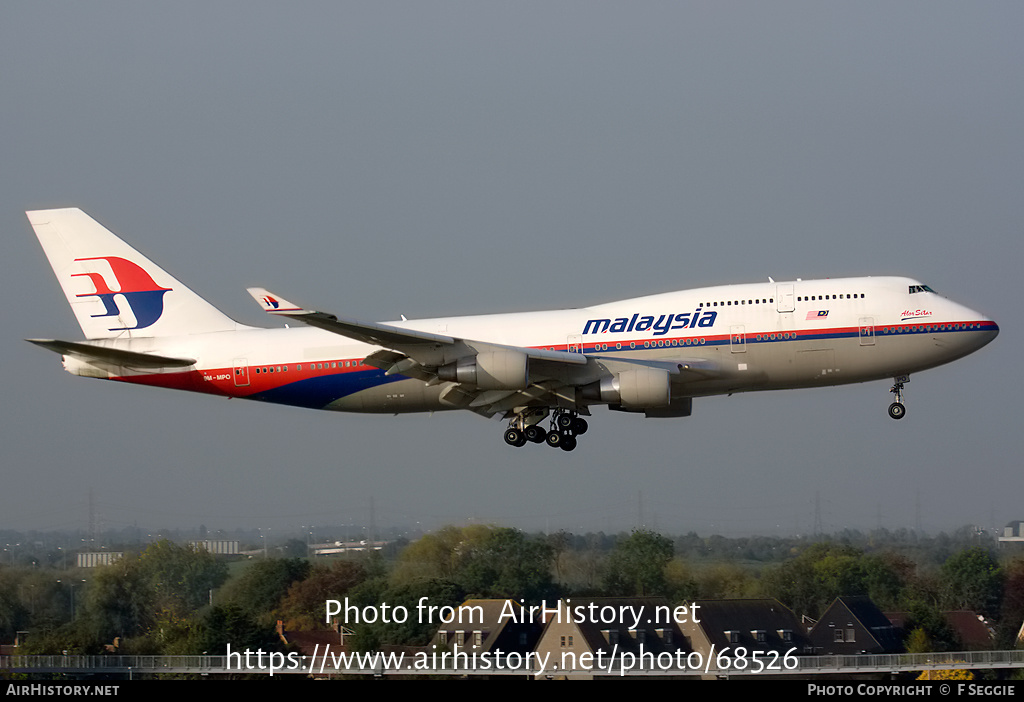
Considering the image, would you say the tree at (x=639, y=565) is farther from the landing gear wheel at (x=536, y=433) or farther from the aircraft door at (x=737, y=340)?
the aircraft door at (x=737, y=340)

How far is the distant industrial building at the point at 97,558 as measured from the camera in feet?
176

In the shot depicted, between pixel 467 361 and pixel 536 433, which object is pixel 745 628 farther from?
pixel 467 361

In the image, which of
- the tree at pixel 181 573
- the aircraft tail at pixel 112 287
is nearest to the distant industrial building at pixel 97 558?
the tree at pixel 181 573

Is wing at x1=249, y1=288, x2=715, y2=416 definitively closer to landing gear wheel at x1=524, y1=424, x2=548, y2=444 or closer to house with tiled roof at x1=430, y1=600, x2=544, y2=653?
landing gear wheel at x1=524, y1=424, x2=548, y2=444

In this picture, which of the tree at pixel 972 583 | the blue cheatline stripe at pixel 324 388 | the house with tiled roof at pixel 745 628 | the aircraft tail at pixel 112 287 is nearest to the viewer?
the blue cheatline stripe at pixel 324 388

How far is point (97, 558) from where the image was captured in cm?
5503

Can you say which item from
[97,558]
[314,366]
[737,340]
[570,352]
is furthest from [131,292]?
[737,340]

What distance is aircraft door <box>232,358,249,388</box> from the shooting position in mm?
40688

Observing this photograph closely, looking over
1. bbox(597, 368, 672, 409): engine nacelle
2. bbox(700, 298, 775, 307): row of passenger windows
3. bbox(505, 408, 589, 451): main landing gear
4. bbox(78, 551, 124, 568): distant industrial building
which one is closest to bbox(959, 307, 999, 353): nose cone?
bbox(700, 298, 775, 307): row of passenger windows

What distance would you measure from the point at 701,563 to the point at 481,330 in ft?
65.3

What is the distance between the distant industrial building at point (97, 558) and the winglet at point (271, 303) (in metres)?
23.4

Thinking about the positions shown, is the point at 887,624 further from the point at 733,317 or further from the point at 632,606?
the point at 733,317

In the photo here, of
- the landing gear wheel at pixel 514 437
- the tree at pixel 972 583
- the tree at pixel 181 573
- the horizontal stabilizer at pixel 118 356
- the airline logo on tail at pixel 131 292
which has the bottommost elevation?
the tree at pixel 972 583

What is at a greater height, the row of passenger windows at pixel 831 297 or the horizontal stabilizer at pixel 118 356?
the row of passenger windows at pixel 831 297
